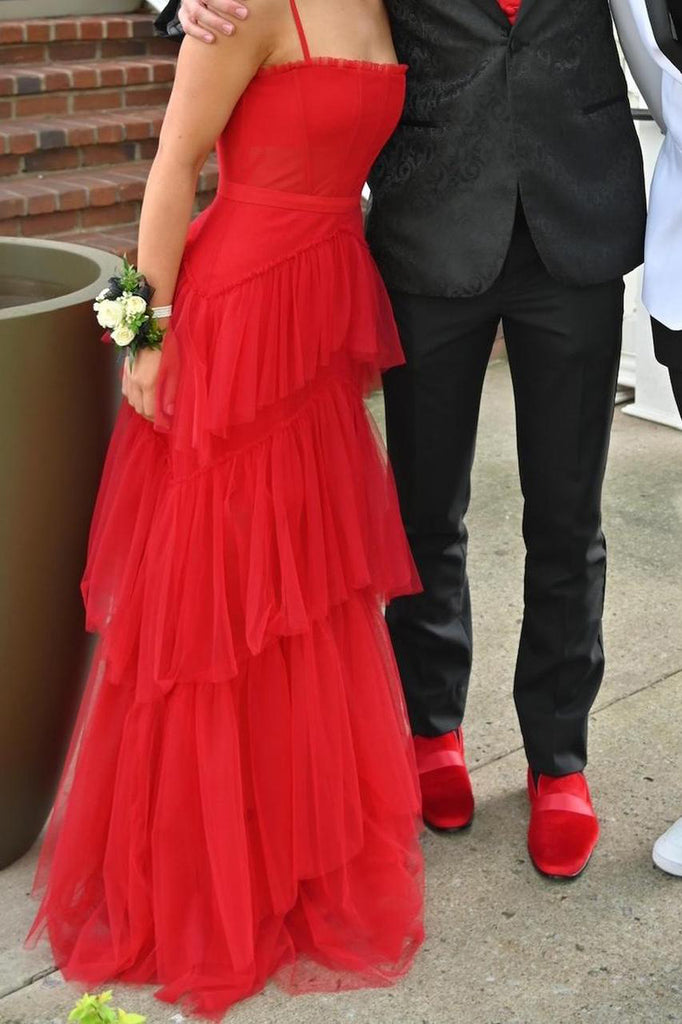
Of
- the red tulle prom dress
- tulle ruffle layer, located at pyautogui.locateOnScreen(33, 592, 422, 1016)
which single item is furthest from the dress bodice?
tulle ruffle layer, located at pyautogui.locateOnScreen(33, 592, 422, 1016)

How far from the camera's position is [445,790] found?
2.71 meters

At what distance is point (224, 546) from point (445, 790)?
2.59 feet

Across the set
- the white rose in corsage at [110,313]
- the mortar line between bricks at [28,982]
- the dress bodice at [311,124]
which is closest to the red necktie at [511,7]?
the dress bodice at [311,124]

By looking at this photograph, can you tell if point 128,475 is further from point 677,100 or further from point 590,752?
point 590,752

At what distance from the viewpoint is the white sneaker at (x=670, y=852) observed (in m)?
2.56

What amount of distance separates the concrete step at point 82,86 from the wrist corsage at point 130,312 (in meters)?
2.95

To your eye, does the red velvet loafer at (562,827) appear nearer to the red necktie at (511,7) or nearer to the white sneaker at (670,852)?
the white sneaker at (670,852)

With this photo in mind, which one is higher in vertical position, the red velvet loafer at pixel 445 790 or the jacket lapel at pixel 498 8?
the jacket lapel at pixel 498 8

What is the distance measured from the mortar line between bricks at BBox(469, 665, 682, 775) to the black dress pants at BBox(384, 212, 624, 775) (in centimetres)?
20

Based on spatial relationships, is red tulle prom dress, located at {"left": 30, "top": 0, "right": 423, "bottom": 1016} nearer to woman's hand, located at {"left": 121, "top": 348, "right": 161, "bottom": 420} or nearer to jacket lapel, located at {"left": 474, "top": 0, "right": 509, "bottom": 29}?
woman's hand, located at {"left": 121, "top": 348, "right": 161, "bottom": 420}

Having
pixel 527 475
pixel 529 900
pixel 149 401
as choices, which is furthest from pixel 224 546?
pixel 529 900

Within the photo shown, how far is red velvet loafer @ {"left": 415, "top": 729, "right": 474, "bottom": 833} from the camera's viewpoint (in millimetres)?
2703

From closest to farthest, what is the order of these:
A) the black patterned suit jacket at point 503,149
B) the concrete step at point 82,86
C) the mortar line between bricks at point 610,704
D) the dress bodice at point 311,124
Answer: the dress bodice at point 311,124, the black patterned suit jacket at point 503,149, the mortar line between bricks at point 610,704, the concrete step at point 82,86

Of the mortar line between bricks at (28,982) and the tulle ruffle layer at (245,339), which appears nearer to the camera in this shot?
the tulle ruffle layer at (245,339)
